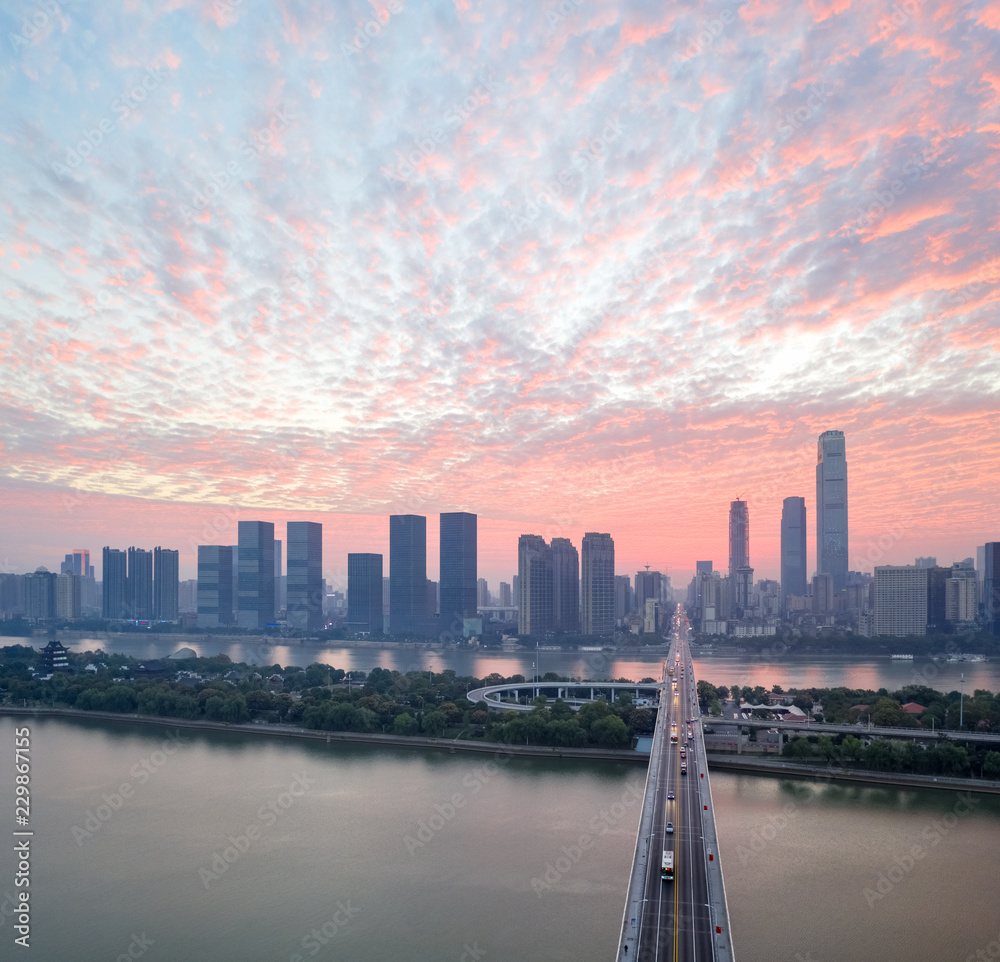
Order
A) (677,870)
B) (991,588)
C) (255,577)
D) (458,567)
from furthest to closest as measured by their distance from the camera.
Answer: (255,577), (458,567), (991,588), (677,870)

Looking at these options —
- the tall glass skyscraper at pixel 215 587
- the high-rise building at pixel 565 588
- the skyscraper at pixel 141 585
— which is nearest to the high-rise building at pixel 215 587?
the tall glass skyscraper at pixel 215 587

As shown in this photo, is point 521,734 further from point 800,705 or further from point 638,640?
point 638,640

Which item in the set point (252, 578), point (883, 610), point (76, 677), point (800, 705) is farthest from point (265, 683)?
point (883, 610)

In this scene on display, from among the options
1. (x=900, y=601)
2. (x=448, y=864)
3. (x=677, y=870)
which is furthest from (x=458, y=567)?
(x=677, y=870)

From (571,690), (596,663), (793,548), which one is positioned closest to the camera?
(571,690)

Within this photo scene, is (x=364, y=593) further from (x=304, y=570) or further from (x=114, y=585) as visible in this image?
(x=114, y=585)

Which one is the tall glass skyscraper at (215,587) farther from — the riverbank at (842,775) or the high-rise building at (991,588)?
the high-rise building at (991,588)
